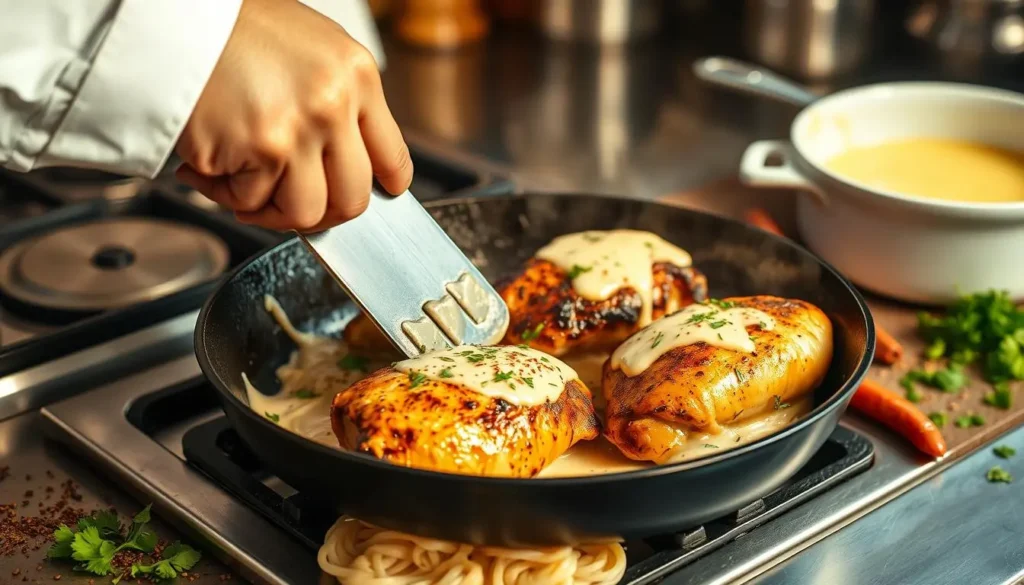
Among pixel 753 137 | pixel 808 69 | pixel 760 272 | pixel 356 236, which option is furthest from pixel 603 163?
pixel 356 236

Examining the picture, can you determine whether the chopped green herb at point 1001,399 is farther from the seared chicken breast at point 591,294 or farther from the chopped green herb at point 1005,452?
the seared chicken breast at point 591,294

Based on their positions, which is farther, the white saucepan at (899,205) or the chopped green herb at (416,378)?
the white saucepan at (899,205)

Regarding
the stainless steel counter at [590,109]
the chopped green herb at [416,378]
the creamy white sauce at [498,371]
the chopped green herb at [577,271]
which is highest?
the chopped green herb at [416,378]

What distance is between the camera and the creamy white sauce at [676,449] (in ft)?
3.99

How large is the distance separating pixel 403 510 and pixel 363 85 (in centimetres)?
39

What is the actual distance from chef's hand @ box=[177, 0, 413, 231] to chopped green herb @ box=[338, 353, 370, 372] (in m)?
0.36

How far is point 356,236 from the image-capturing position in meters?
1.25

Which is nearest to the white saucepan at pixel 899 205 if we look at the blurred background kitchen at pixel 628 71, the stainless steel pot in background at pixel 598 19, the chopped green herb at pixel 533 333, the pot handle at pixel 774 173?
the pot handle at pixel 774 173

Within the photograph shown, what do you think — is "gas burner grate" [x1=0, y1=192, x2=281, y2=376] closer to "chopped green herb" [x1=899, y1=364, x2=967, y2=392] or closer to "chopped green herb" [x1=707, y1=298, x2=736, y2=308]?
"chopped green herb" [x1=707, y1=298, x2=736, y2=308]

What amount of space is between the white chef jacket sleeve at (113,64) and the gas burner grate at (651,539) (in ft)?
1.24

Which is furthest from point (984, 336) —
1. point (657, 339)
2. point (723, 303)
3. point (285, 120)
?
point (285, 120)

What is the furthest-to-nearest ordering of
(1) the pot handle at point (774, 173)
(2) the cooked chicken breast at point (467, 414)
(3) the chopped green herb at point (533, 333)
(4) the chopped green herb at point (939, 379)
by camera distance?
(1) the pot handle at point (774, 173) → (4) the chopped green herb at point (939, 379) → (3) the chopped green herb at point (533, 333) → (2) the cooked chicken breast at point (467, 414)

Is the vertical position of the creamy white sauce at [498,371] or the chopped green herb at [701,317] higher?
the creamy white sauce at [498,371]

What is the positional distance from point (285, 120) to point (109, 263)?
0.84m
